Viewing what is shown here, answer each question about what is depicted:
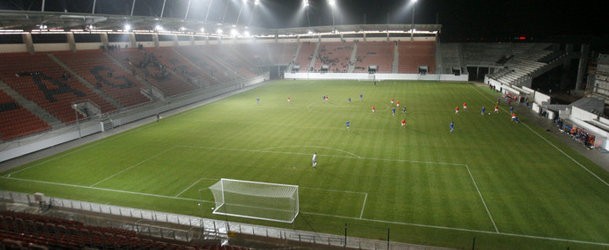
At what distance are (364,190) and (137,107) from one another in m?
30.1

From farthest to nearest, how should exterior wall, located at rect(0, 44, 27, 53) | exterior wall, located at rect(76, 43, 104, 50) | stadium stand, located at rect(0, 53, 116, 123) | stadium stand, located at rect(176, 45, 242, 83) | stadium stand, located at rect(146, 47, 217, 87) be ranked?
stadium stand, located at rect(176, 45, 242, 83), stadium stand, located at rect(146, 47, 217, 87), exterior wall, located at rect(76, 43, 104, 50), exterior wall, located at rect(0, 44, 27, 53), stadium stand, located at rect(0, 53, 116, 123)

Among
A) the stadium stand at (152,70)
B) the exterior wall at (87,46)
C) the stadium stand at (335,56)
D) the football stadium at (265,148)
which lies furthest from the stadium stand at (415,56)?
the exterior wall at (87,46)

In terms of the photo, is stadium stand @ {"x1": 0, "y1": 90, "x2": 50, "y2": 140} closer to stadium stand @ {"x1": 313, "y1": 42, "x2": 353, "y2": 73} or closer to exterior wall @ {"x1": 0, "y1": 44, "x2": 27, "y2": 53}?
exterior wall @ {"x1": 0, "y1": 44, "x2": 27, "y2": 53}

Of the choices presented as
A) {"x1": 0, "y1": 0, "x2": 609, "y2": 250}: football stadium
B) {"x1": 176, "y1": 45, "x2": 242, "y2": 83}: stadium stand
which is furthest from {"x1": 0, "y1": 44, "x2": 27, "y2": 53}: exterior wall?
{"x1": 176, "y1": 45, "x2": 242, "y2": 83}: stadium stand

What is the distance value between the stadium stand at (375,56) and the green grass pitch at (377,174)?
39149 millimetres

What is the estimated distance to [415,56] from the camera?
73250 mm

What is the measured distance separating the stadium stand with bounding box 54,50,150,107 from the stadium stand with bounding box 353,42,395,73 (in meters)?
44.8

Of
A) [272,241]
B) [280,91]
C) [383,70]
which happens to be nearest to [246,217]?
[272,241]

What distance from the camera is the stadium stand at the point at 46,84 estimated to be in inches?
1256

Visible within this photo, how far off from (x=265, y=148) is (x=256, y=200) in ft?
26.6

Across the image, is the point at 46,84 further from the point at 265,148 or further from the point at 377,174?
the point at 377,174

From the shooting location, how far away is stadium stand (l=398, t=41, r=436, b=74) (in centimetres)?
7069

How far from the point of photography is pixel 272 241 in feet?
44.7

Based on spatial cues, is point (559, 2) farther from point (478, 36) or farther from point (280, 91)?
point (280, 91)
